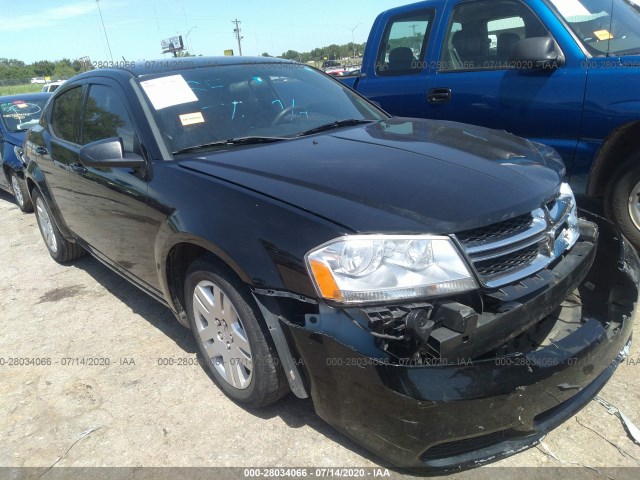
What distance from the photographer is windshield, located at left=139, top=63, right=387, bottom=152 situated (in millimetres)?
2795

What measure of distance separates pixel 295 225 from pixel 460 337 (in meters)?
0.72

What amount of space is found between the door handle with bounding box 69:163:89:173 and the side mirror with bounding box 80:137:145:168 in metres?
0.75

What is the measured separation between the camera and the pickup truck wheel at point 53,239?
4641 mm

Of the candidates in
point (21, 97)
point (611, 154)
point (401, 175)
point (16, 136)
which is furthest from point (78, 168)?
point (21, 97)

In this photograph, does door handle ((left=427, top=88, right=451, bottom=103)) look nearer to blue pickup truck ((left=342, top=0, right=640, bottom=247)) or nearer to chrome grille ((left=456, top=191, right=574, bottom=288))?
blue pickup truck ((left=342, top=0, right=640, bottom=247))

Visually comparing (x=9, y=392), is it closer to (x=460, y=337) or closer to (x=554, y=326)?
(x=460, y=337)

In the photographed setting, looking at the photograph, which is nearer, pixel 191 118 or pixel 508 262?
pixel 508 262

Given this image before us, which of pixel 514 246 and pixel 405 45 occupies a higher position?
pixel 405 45

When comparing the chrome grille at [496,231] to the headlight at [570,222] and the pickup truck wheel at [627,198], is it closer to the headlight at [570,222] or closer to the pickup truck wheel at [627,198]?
the headlight at [570,222]

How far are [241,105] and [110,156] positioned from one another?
81 centimetres

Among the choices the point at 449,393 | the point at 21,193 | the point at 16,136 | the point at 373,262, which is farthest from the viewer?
the point at 21,193

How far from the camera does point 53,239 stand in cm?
479

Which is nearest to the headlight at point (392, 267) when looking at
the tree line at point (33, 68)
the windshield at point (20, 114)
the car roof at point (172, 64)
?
the car roof at point (172, 64)

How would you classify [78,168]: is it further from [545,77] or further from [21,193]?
[21,193]
